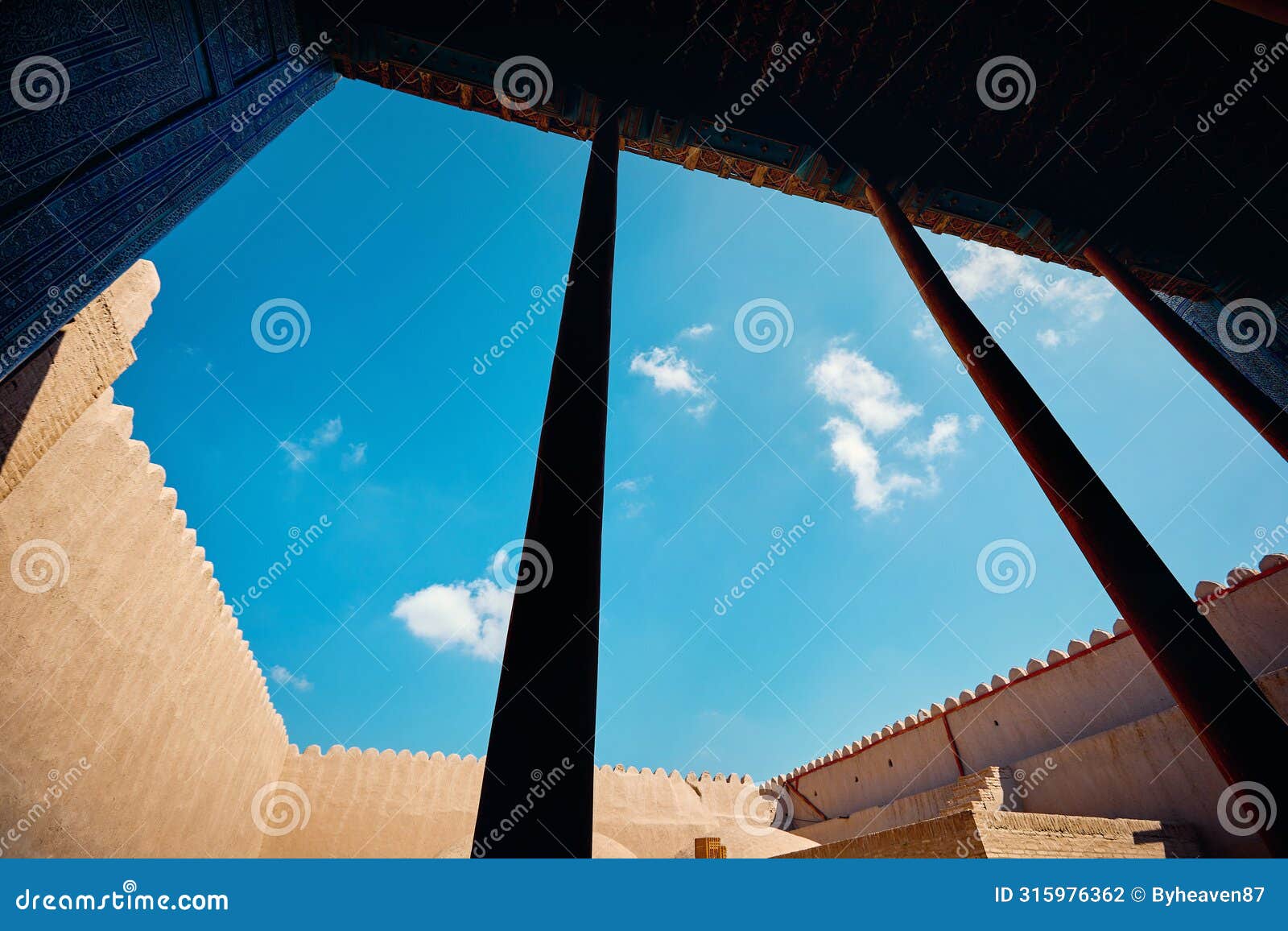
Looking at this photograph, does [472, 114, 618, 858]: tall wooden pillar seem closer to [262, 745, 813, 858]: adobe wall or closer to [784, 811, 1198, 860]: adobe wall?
[784, 811, 1198, 860]: adobe wall

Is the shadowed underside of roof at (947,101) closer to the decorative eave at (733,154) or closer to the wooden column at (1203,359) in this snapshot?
the decorative eave at (733,154)

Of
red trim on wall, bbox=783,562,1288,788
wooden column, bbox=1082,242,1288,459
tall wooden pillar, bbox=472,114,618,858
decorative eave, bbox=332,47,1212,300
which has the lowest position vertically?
tall wooden pillar, bbox=472,114,618,858

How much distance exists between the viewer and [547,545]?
6.00 ft

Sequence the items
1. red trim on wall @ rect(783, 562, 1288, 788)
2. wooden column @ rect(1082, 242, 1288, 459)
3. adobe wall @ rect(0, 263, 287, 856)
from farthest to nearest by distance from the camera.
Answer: red trim on wall @ rect(783, 562, 1288, 788)
adobe wall @ rect(0, 263, 287, 856)
wooden column @ rect(1082, 242, 1288, 459)

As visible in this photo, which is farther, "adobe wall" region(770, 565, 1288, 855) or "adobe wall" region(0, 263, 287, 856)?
"adobe wall" region(770, 565, 1288, 855)

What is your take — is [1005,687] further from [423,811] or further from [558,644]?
[558,644]

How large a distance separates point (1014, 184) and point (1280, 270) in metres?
2.62

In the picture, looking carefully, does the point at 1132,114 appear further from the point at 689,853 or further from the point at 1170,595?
the point at 689,853

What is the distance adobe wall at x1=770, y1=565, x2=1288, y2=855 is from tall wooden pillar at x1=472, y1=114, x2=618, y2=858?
33.8 ft

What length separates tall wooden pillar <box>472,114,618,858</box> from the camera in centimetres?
133

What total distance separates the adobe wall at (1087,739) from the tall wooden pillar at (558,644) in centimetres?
1029

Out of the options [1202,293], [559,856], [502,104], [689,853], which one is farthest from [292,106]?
[689,853]

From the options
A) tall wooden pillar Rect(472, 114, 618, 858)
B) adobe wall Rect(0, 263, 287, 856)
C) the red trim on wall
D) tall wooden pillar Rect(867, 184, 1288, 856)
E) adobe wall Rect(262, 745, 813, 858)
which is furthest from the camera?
adobe wall Rect(262, 745, 813, 858)

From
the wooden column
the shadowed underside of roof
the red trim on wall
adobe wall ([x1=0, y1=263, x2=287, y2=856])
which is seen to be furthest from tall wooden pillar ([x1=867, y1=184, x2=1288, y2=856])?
the red trim on wall
